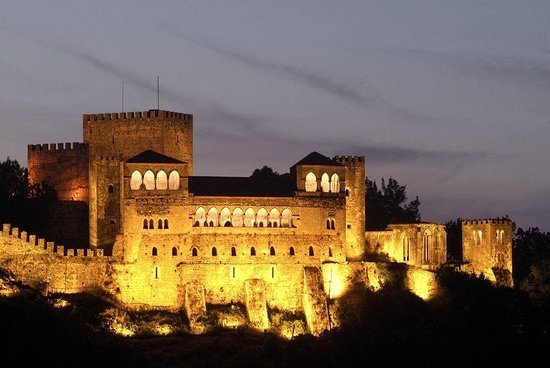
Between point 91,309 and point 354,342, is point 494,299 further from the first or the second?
point 91,309

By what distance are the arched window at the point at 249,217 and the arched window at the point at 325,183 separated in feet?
18.6

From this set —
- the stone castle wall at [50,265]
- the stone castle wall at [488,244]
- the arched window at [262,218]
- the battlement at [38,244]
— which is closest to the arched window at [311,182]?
the arched window at [262,218]

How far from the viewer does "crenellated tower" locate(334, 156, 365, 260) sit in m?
108

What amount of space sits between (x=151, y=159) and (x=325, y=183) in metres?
12.2

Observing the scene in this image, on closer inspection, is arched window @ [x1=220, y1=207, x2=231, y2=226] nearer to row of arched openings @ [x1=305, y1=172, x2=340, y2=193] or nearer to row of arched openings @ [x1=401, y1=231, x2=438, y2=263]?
row of arched openings @ [x1=305, y1=172, x2=340, y2=193]

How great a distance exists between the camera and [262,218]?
10394cm

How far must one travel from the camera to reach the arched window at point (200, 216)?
103 m

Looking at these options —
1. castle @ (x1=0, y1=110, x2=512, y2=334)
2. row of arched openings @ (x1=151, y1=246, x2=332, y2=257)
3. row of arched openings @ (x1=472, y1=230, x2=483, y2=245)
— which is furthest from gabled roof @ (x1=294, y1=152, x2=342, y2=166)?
row of arched openings @ (x1=472, y1=230, x2=483, y2=245)

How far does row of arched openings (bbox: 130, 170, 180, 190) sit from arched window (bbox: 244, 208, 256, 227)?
4.89m

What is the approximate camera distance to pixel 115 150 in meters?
111

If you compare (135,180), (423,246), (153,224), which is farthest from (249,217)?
(423,246)

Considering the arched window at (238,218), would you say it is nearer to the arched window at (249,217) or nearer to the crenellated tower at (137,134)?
the arched window at (249,217)

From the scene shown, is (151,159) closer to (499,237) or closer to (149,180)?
(149,180)

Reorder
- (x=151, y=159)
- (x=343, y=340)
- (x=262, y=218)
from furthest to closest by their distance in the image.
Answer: (x=262, y=218) → (x=151, y=159) → (x=343, y=340)
